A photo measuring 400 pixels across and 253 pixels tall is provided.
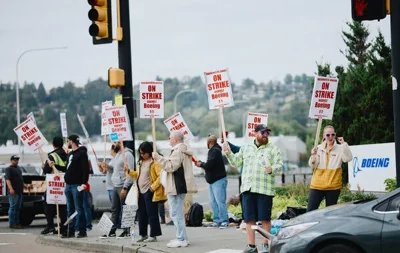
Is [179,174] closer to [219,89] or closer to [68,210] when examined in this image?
[219,89]

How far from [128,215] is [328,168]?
375cm

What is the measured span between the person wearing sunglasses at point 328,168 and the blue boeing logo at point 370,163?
27.3 ft

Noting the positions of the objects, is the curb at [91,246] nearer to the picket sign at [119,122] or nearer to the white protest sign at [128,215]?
the white protest sign at [128,215]

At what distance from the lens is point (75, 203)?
17500 mm

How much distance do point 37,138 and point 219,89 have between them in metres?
5.95

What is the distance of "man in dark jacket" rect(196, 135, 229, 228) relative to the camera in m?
18.8

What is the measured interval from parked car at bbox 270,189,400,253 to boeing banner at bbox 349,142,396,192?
1116 cm

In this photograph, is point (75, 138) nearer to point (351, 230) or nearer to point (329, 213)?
point (329, 213)

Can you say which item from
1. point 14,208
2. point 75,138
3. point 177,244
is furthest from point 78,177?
point 14,208

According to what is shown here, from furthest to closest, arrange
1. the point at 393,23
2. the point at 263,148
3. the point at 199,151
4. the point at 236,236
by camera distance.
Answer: the point at 199,151 < the point at 236,236 < the point at 263,148 < the point at 393,23

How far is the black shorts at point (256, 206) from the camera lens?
13352 millimetres

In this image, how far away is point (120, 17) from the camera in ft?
57.6

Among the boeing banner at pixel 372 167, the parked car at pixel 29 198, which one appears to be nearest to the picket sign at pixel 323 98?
the boeing banner at pixel 372 167

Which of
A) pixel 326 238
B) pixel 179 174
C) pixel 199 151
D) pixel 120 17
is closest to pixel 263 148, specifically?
pixel 179 174
